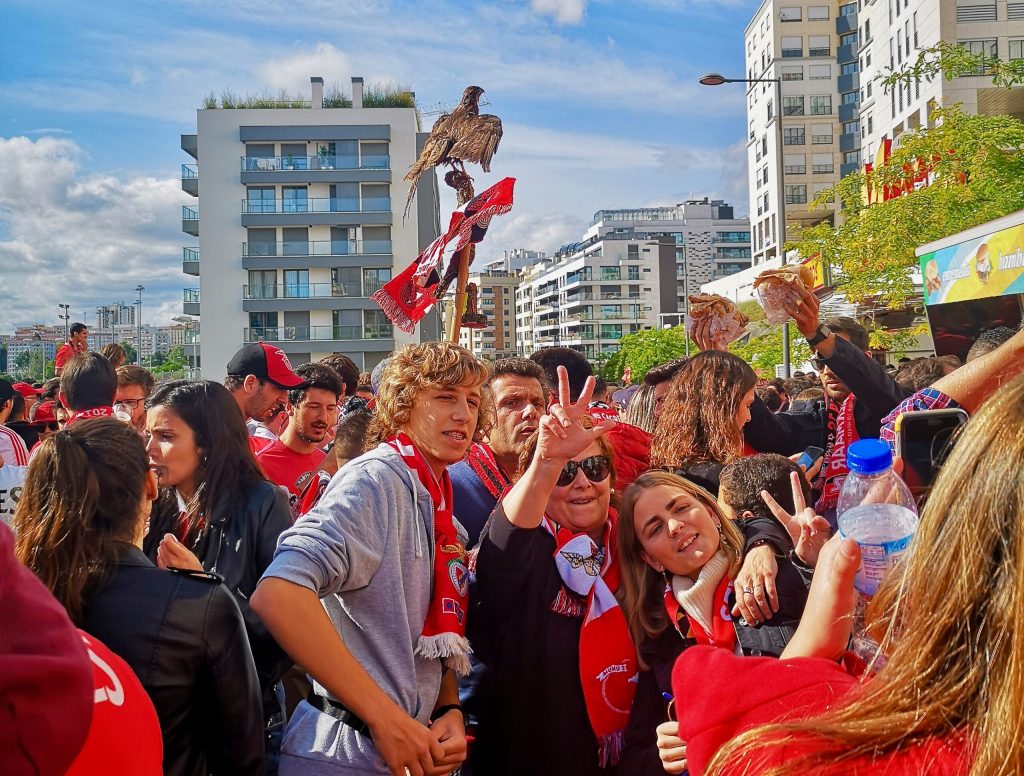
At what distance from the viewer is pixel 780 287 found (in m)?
3.61

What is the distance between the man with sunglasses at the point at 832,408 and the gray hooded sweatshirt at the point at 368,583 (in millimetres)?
1771

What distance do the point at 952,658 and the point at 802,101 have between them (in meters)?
83.7

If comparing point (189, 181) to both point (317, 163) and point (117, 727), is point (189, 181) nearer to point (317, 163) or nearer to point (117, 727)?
point (317, 163)

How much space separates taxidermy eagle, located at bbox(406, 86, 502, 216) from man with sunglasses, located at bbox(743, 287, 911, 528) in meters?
2.47

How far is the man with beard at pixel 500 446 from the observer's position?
3.39 metres

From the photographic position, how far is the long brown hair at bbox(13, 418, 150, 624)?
2148 mm

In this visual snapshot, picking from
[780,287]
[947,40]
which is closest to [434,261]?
[780,287]

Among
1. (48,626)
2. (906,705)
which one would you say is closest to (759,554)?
(906,705)

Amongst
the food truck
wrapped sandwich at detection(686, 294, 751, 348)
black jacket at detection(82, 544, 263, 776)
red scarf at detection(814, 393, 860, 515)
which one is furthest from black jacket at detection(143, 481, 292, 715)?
the food truck

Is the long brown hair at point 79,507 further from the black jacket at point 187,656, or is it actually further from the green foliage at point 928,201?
the green foliage at point 928,201

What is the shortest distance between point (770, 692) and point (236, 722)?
148 cm

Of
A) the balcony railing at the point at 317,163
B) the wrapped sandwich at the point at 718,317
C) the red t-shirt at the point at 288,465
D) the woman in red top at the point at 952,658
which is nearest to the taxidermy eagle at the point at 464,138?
the wrapped sandwich at the point at 718,317

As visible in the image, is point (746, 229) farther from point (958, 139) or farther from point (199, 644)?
point (199, 644)

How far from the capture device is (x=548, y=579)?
2684 millimetres
